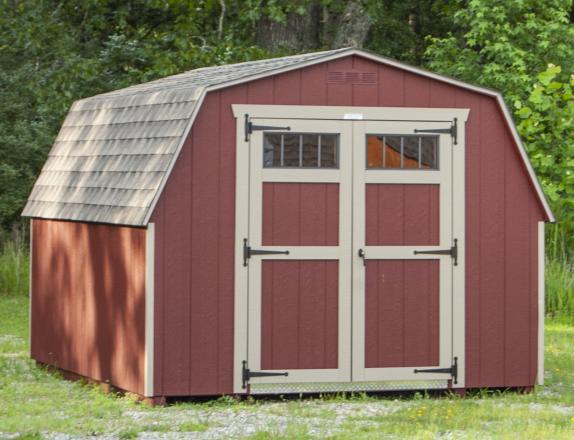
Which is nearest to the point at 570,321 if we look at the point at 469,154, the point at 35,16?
the point at 469,154

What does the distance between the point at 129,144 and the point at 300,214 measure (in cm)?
142

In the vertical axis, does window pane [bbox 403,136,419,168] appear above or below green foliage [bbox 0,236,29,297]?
above

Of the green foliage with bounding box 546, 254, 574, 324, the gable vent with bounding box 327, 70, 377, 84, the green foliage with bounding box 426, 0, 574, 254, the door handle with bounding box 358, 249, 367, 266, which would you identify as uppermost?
the green foliage with bounding box 426, 0, 574, 254

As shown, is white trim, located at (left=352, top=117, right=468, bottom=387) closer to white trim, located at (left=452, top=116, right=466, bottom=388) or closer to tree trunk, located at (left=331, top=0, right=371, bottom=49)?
white trim, located at (left=452, top=116, right=466, bottom=388)

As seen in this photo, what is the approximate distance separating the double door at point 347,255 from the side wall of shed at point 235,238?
145 mm

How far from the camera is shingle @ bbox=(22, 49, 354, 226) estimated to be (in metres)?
10.7

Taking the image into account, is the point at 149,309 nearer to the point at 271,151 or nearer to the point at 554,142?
the point at 271,151

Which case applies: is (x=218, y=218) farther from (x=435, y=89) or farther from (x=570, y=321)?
(x=570, y=321)

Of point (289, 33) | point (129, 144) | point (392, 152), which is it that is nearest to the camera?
point (392, 152)

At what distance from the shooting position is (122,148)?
37.7ft

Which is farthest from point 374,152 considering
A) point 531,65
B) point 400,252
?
point 531,65

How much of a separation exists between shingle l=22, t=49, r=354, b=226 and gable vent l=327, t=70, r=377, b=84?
0.55ft

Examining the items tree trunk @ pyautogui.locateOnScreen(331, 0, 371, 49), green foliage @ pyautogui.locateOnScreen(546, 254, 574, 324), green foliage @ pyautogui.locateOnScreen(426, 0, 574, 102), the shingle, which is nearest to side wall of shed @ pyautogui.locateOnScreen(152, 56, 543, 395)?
the shingle

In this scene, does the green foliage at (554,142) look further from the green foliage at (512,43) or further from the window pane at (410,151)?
the window pane at (410,151)
